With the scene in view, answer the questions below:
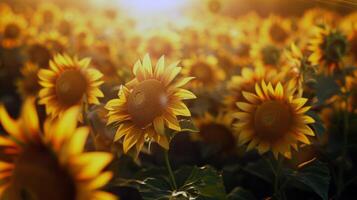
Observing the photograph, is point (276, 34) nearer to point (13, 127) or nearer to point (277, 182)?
point (277, 182)

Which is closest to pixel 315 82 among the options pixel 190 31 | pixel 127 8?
pixel 190 31

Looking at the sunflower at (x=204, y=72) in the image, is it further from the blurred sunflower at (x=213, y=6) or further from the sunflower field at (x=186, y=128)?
the blurred sunflower at (x=213, y=6)

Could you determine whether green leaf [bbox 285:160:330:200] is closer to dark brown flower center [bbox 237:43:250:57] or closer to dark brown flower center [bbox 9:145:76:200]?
dark brown flower center [bbox 9:145:76:200]

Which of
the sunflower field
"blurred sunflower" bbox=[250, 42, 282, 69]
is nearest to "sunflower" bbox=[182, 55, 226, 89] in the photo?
the sunflower field

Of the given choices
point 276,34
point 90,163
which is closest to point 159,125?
point 90,163

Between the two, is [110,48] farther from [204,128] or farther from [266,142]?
[266,142]

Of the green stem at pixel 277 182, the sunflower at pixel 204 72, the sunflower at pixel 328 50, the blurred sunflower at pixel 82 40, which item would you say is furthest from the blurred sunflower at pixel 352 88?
the blurred sunflower at pixel 82 40

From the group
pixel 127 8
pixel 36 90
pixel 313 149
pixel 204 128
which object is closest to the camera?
pixel 313 149
